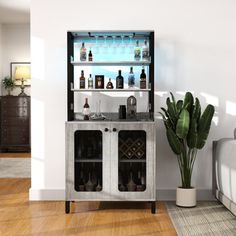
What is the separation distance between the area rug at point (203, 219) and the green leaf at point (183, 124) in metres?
0.69

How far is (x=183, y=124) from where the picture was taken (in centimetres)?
425

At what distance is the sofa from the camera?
12.8 feet

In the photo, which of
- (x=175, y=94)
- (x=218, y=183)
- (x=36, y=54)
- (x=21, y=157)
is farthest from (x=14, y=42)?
(x=218, y=183)

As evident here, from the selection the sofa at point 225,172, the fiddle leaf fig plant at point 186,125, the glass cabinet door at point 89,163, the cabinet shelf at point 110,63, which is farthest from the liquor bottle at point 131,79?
the sofa at point 225,172

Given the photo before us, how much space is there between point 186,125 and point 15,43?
6376mm

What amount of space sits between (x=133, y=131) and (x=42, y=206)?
45.1 inches

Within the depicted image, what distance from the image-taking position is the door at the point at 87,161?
4.26 metres

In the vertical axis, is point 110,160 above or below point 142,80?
below

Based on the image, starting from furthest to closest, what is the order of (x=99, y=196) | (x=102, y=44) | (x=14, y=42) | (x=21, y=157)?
(x=14, y=42) → (x=21, y=157) → (x=102, y=44) → (x=99, y=196)

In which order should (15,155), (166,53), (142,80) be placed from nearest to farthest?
(142,80) < (166,53) < (15,155)

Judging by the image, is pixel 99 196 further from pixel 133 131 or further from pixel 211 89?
pixel 211 89

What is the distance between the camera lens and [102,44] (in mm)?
4668

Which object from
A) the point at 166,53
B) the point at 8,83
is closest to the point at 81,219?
the point at 166,53

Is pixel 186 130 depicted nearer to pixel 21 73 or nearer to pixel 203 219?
pixel 203 219
